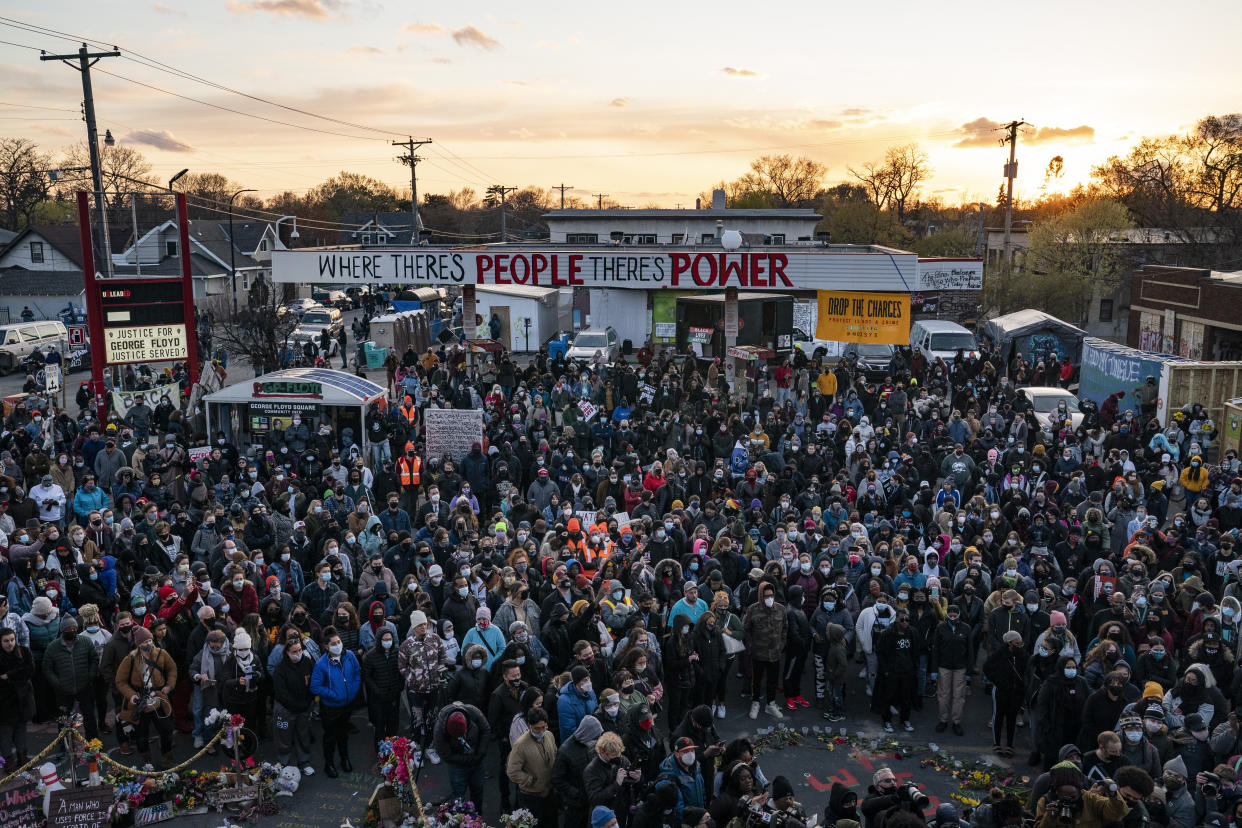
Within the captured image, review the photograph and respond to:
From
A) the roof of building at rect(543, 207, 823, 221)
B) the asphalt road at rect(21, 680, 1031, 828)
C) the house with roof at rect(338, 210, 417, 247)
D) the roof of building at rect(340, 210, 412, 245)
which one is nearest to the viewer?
the asphalt road at rect(21, 680, 1031, 828)

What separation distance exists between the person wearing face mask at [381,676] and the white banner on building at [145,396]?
13.1 meters

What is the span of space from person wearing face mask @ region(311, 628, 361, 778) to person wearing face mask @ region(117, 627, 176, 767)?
148 centimetres

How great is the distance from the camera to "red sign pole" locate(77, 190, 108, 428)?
19.5 metres

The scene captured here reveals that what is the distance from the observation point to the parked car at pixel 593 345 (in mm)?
29828

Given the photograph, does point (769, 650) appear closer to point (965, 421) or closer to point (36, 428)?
point (965, 421)

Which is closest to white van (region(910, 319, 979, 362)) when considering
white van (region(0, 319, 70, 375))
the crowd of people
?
the crowd of people

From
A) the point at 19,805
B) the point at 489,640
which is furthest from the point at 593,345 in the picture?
the point at 19,805

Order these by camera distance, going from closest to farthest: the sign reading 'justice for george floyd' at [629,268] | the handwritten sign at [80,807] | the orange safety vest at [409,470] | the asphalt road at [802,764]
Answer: the handwritten sign at [80,807], the asphalt road at [802,764], the orange safety vest at [409,470], the sign reading 'justice for george floyd' at [629,268]

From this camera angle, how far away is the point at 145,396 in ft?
66.3

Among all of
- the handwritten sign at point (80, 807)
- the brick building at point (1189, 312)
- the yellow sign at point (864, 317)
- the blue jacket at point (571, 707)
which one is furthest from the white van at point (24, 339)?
the brick building at point (1189, 312)

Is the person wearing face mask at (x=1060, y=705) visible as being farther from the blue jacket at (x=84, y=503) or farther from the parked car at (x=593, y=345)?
the parked car at (x=593, y=345)

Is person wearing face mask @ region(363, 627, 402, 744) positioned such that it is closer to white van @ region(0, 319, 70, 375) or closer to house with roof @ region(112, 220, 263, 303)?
white van @ region(0, 319, 70, 375)

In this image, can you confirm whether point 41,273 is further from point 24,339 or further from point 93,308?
point 93,308

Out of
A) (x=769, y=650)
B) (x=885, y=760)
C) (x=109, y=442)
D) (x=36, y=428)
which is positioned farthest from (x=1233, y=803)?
(x=36, y=428)
